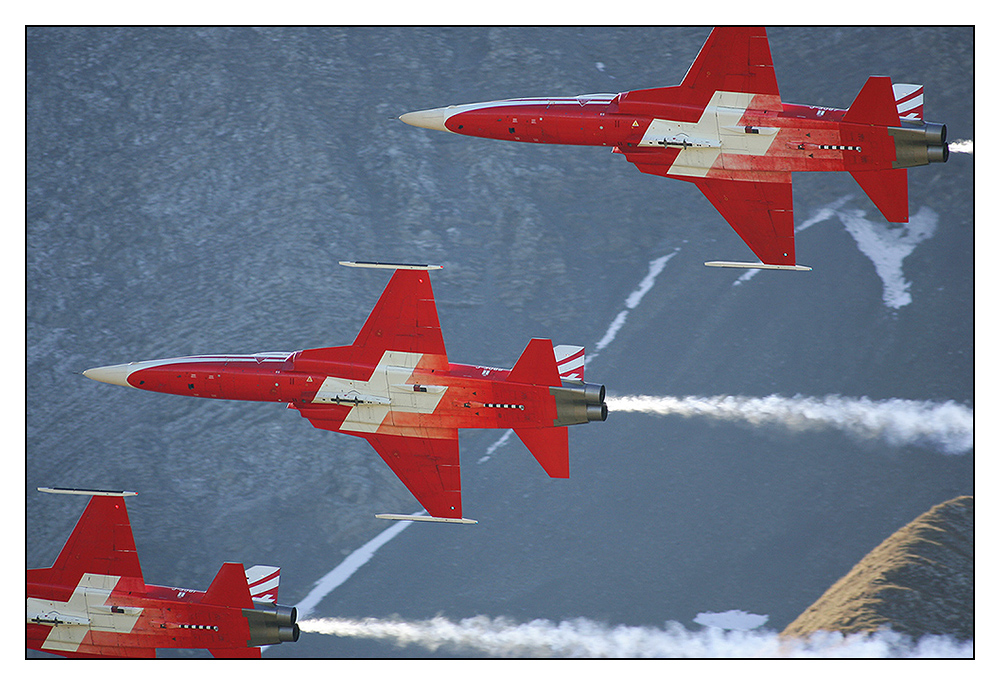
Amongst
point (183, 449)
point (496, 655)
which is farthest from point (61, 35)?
point (496, 655)

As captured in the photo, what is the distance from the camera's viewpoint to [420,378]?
17.4 metres

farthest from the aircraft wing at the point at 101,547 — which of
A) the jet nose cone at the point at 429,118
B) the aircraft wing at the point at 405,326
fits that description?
the jet nose cone at the point at 429,118

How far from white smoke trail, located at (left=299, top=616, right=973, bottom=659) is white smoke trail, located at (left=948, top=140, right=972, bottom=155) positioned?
23.6 feet

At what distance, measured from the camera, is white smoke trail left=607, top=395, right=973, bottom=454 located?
18969 mm

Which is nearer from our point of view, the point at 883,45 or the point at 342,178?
the point at 883,45

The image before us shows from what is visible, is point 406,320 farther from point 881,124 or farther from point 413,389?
point 881,124

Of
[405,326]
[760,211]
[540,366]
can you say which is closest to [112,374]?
[405,326]

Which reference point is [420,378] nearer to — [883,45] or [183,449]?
[183,449]

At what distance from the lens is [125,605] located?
58.3ft

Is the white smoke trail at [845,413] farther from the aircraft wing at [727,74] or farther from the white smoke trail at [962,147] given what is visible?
the aircraft wing at [727,74]

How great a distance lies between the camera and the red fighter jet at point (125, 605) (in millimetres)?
17484

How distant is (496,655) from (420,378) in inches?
170

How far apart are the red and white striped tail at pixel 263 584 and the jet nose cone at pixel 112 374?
346 cm

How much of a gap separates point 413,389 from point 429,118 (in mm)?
4224
